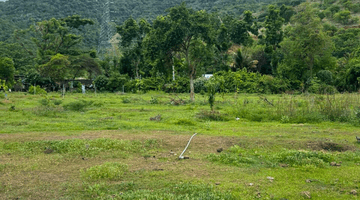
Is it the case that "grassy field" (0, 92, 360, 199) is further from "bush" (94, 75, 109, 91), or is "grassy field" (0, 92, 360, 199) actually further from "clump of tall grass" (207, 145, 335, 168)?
"bush" (94, 75, 109, 91)

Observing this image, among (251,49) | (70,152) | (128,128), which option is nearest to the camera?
(70,152)

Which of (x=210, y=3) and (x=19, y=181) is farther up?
(x=210, y=3)

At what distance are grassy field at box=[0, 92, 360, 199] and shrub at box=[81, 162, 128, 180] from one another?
0.02 m

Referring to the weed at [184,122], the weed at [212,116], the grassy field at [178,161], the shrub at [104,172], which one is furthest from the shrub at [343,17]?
the shrub at [104,172]

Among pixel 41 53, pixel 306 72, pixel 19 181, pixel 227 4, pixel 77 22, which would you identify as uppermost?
pixel 227 4

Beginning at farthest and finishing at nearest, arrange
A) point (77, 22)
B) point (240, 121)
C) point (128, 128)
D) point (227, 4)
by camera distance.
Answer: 1. point (227, 4)
2. point (77, 22)
3. point (240, 121)
4. point (128, 128)

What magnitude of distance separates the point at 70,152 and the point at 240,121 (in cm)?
792

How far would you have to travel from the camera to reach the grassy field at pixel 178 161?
17.5 feet

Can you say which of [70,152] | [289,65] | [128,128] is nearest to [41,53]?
[289,65]

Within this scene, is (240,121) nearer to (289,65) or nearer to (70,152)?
(70,152)

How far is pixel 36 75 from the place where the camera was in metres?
42.7

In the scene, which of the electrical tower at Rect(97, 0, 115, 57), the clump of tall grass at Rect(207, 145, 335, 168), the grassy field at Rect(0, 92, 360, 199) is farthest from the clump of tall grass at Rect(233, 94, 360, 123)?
the electrical tower at Rect(97, 0, 115, 57)

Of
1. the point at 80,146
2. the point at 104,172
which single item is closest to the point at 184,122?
the point at 80,146

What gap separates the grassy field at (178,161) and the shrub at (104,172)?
19 mm
